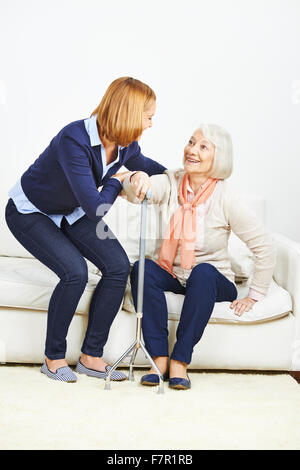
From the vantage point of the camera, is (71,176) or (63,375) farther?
(63,375)

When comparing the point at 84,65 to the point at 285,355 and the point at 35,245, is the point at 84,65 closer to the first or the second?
the point at 35,245

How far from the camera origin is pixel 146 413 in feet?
5.97

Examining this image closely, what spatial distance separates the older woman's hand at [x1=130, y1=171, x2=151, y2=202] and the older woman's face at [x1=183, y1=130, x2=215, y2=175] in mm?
240

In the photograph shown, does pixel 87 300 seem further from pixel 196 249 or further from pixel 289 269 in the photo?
pixel 289 269

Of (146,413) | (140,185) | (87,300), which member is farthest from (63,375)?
(140,185)

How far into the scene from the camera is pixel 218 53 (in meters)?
3.02

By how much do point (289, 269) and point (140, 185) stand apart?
0.76 meters

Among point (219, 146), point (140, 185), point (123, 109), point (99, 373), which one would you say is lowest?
point (99, 373)

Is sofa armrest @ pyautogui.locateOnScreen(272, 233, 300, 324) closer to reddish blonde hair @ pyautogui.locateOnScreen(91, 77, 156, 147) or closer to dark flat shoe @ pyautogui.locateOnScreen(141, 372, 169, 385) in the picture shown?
dark flat shoe @ pyautogui.locateOnScreen(141, 372, 169, 385)

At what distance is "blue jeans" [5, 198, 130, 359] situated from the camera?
2.08m

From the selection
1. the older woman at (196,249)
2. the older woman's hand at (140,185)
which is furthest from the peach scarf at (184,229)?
the older woman's hand at (140,185)
